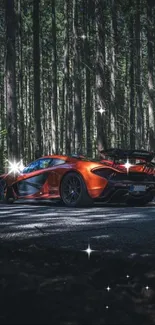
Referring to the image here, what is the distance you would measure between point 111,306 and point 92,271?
2.78 feet

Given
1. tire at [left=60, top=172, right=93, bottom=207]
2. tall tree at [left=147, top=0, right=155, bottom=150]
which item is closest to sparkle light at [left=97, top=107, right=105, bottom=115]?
tire at [left=60, top=172, right=93, bottom=207]

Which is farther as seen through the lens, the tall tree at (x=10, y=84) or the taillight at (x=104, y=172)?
the tall tree at (x=10, y=84)

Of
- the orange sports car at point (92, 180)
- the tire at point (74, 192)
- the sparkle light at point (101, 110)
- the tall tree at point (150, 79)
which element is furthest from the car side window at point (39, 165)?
the tall tree at point (150, 79)

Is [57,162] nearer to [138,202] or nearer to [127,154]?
[127,154]

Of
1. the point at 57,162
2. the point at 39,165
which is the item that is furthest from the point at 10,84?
the point at 57,162

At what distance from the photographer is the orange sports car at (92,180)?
834cm

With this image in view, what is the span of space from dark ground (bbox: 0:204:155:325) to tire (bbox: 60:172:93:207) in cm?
275

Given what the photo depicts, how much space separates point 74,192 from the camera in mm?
8664

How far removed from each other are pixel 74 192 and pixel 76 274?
573 cm

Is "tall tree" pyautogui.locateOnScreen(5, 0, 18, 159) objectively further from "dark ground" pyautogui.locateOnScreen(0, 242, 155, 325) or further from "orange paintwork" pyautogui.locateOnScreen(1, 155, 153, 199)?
"dark ground" pyautogui.locateOnScreen(0, 242, 155, 325)

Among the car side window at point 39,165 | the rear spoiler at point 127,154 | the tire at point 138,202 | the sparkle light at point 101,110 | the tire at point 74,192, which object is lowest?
the tire at point 138,202

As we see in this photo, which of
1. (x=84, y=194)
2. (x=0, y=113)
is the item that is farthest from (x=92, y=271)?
(x=0, y=113)

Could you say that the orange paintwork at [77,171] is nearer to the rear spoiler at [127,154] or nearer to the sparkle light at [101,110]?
the rear spoiler at [127,154]

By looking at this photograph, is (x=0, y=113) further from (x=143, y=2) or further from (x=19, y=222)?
(x=19, y=222)
